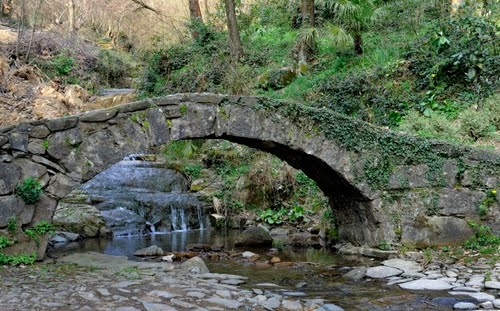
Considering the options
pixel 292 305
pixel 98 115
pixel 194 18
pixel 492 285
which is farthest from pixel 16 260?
pixel 194 18

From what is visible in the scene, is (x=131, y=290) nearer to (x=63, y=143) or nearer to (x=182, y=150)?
(x=63, y=143)

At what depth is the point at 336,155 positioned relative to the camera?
7867mm

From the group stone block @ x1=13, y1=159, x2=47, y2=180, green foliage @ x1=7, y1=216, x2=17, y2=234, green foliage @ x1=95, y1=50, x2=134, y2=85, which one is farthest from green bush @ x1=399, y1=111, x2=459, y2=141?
green foliage @ x1=95, y1=50, x2=134, y2=85

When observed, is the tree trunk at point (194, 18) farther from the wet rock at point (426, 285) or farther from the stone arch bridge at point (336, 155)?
the wet rock at point (426, 285)

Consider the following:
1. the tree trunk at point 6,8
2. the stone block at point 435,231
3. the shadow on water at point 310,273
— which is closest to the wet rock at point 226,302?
the shadow on water at point 310,273

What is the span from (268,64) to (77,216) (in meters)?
9.15

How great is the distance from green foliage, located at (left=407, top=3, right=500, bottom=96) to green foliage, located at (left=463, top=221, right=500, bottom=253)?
5239 mm

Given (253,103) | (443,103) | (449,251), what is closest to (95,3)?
(443,103)

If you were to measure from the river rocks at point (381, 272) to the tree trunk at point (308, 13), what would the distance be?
11.6m

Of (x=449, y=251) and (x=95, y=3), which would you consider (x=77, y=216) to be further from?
(x=95, y=3)

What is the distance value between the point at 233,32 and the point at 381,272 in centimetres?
1278

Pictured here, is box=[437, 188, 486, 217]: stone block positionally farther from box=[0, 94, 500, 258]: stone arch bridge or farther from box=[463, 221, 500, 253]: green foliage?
box=[463, 221, 500, 253]: green foliage

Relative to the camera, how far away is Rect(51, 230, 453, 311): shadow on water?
5582 mm

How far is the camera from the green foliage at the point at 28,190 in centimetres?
659
